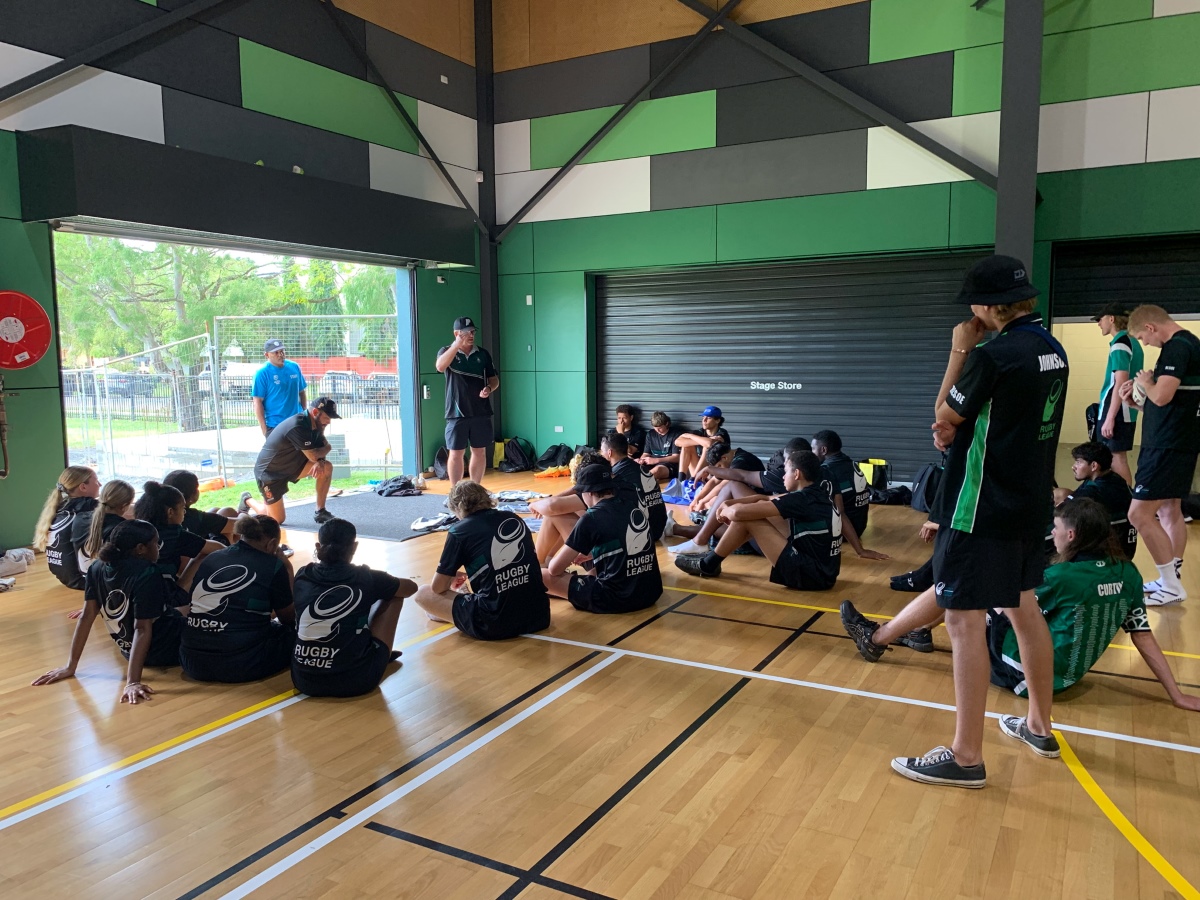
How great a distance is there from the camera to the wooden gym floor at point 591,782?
2.88 meters

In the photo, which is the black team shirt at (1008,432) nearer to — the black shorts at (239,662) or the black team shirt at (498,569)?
the black team shirt at (498,569)

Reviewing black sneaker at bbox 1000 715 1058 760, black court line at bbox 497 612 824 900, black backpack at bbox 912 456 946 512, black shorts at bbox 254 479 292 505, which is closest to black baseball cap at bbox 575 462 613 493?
black court line at bbox 497 612 824 900

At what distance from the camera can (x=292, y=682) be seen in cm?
458

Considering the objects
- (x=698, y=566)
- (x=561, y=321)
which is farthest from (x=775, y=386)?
(x=698, y=566)

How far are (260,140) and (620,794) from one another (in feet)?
28.5

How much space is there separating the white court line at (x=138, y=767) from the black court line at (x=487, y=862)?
118 centimetres

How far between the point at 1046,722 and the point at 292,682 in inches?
144

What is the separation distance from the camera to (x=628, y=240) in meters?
12.0

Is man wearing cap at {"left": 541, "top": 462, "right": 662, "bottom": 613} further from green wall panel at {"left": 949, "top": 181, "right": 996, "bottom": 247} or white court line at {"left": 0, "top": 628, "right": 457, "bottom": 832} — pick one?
green wall panel at {"left": 949, "top": 181, "right": 996, "bottom": 247}

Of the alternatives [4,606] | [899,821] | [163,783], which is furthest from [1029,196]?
[4,606]

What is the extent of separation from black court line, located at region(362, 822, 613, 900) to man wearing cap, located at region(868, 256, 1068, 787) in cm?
155

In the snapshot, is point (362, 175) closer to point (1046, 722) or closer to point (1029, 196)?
point (1029, 196)

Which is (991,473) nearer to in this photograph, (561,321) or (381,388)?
(561,321)

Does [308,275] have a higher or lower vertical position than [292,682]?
higher
